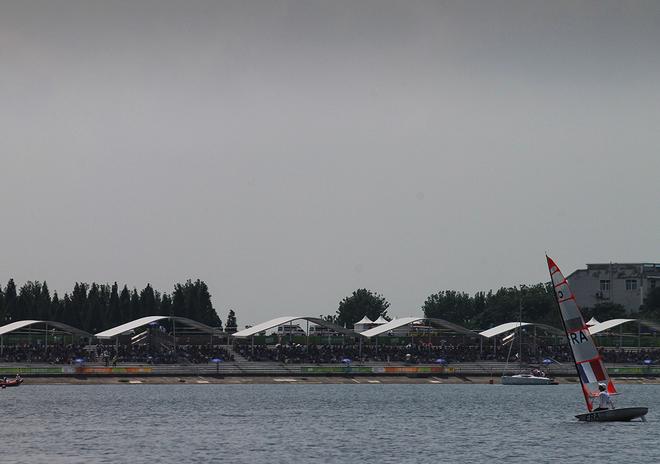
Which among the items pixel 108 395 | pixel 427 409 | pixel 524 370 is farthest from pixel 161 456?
pixel 524 370

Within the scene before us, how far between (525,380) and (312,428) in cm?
6982

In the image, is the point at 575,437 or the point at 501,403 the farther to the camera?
the point at 501,403

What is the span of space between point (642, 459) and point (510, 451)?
8.17m

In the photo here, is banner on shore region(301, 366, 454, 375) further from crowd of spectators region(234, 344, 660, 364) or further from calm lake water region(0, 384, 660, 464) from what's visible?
calm lake water region(0, 384, 660, 464)

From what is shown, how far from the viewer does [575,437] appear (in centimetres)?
9306

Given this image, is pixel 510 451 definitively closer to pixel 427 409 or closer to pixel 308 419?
pixel 308 419

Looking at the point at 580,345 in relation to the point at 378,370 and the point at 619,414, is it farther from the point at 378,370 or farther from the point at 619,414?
the point at 378,370

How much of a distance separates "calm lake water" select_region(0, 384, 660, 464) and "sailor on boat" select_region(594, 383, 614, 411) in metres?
1.75

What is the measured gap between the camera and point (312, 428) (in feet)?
333

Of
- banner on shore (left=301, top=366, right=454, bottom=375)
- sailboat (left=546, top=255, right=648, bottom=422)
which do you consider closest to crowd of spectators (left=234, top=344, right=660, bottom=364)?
banner on shore (left=301, top=366, right=454, bottom=375)

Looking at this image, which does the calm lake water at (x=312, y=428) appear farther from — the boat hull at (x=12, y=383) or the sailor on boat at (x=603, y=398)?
the sailor on boat at (x=603, y=398)

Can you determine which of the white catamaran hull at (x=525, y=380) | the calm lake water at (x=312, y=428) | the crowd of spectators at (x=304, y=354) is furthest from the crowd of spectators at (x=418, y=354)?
the calm lake water at (x=312, y=428)

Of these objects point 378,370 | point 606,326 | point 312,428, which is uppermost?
point 606,326

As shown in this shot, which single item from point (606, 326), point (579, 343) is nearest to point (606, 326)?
point (606, 326)
